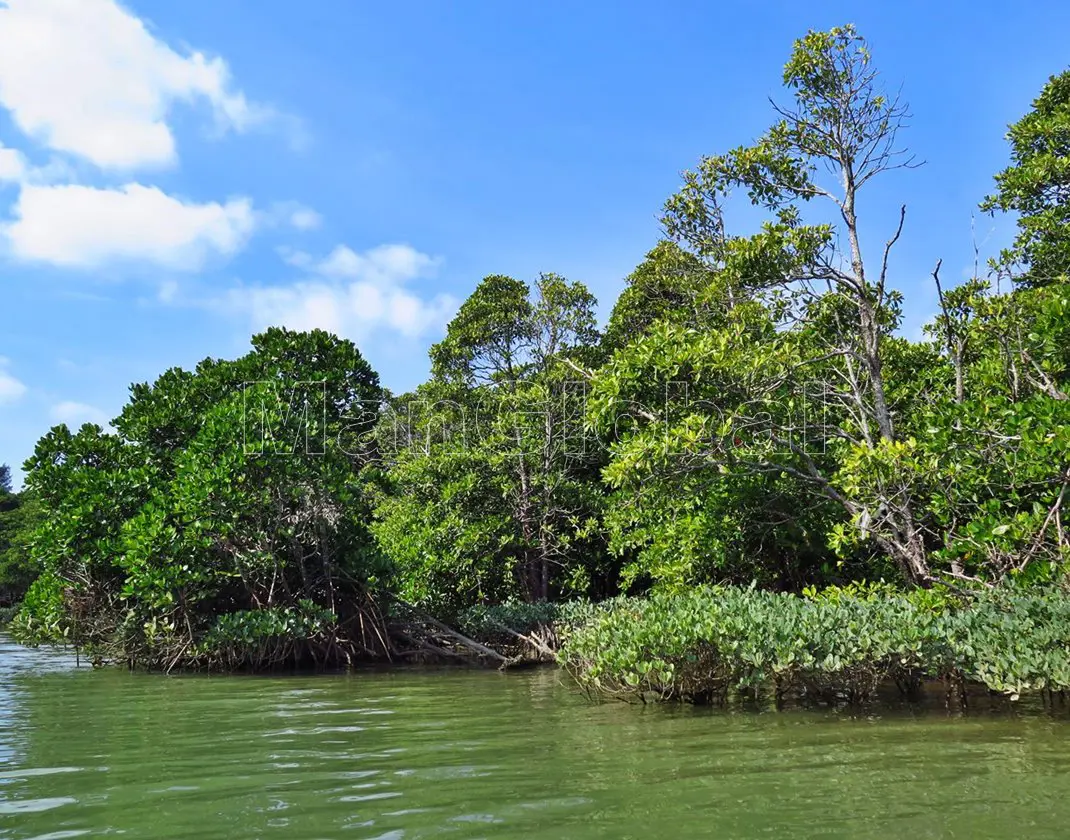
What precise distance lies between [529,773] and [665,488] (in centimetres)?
564

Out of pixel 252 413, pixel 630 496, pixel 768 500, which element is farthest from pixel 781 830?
pixel 252 413

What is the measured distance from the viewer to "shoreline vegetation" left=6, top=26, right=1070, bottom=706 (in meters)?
8.28

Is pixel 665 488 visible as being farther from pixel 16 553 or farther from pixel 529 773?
pixel 16 553

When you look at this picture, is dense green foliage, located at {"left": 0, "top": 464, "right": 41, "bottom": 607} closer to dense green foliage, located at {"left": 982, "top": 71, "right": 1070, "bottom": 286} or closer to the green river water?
the green river water

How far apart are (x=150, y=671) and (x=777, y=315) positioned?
11.8 m

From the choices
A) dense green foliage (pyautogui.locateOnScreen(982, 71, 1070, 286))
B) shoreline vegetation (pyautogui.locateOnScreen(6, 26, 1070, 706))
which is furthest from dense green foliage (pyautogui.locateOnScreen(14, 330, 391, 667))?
dense green foliage (pyautogui.locateOnScreen(982, 71, 1070, 286))

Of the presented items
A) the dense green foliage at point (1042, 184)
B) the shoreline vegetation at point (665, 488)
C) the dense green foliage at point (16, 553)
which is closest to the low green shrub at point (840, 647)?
the shoreline vegetation at point (665, 488)

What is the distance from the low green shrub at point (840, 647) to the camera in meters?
7.13

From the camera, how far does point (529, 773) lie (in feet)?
18.3

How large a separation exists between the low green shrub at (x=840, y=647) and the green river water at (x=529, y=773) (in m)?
0.39

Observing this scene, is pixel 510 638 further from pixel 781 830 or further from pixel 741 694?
pixel 781 830

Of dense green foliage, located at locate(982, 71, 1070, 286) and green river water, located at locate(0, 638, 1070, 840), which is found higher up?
dense green foliage, located at locate(982, 71, 1070, 286)

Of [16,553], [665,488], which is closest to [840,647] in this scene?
[665,488]

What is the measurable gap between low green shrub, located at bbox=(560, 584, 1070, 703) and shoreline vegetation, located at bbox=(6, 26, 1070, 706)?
3cm
